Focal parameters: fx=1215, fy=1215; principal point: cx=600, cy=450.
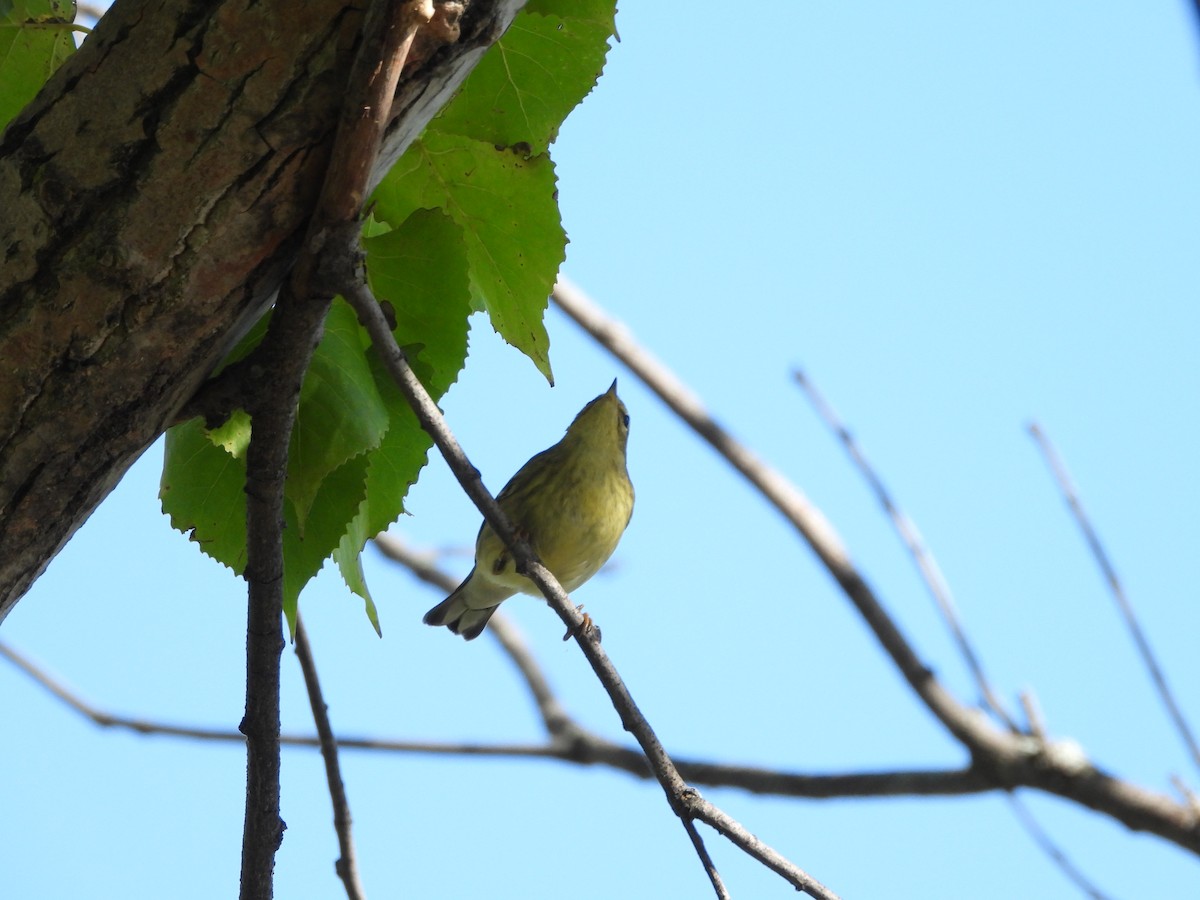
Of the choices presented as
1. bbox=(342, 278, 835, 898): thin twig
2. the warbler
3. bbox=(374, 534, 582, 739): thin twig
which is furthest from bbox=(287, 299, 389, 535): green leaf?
bbox=(374, 534, 582, 739): thin twig

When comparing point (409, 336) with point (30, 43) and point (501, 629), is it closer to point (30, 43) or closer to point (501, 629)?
point (30, 43)

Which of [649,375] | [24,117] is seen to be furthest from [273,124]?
[649,375]

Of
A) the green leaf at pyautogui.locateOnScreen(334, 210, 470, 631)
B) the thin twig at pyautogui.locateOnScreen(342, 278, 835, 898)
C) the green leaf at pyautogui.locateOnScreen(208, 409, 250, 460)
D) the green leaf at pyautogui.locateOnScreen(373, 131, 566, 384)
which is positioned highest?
the green leaf at pyautogui.locateOnScreen(373, 131, 566, 384)

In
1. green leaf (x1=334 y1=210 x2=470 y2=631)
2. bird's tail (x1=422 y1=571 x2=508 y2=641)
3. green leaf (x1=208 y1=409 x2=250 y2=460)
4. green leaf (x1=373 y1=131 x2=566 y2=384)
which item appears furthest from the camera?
bird's tail (x1=422 y1=571 x2=508 y2=641)

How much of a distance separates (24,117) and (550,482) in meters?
3.95

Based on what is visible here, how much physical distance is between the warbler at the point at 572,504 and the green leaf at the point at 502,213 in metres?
2.86

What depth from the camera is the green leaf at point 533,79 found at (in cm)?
243

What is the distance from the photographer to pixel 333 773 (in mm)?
3061

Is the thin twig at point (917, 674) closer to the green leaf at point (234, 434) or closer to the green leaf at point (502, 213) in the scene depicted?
the green leaf at point (502, 213)

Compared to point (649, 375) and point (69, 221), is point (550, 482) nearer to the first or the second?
point (649, 375)

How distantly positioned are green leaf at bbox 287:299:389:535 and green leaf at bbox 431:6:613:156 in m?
0.55

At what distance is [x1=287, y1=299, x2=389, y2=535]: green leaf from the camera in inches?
84.7

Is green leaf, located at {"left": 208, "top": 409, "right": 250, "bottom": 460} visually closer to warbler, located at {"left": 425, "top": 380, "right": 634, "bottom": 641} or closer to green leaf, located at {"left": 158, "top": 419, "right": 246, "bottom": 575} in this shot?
green leaf, located at {"left": 158, "top": 419, "right": 246, "bottom": 575}

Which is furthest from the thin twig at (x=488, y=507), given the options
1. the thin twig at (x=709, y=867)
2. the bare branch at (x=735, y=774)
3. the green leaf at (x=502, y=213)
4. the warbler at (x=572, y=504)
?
the warbler at (x=572, y=504)
